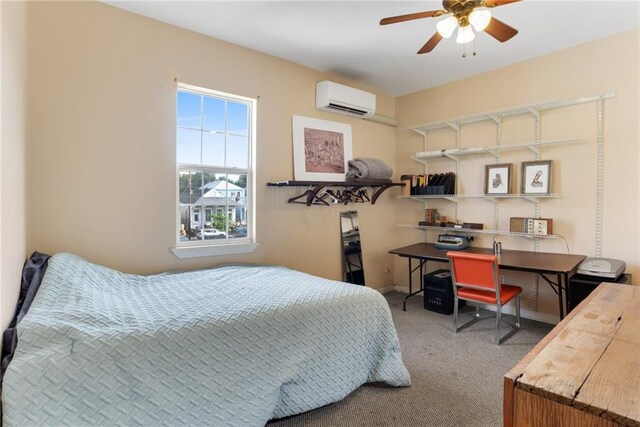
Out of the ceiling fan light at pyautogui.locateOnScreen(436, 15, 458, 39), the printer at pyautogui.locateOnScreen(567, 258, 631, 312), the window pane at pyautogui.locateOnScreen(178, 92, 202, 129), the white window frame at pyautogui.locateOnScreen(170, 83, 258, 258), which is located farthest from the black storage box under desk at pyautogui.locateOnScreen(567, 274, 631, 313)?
the window pane at pyautogui.locateOnScreen(178, 92, 202, 129)

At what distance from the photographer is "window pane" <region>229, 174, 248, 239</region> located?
128 inches

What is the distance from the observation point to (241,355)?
166cm

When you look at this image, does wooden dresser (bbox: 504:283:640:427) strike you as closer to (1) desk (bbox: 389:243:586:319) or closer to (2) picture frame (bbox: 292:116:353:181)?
(1) desk (bbox: 389:243:586:319)

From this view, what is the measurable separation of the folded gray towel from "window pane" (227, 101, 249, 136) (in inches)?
51.8

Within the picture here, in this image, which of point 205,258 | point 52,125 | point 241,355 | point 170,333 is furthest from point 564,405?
point 52,125

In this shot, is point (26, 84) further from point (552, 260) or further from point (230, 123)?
point (552, 260)

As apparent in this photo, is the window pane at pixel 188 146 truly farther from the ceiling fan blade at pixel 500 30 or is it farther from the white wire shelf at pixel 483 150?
the white wire shelf at pixel 483 150

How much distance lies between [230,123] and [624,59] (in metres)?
3.65

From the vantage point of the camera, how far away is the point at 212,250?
3.02 meters

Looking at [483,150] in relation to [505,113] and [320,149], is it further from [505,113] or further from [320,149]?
[320,149]

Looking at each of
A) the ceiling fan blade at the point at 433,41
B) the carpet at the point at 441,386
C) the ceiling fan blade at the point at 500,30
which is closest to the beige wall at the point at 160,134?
the carpet at the point at 441,386

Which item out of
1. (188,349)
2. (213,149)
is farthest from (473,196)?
(188,349)

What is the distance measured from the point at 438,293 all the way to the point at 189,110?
316cm

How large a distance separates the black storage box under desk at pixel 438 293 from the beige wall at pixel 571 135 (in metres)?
0.70
